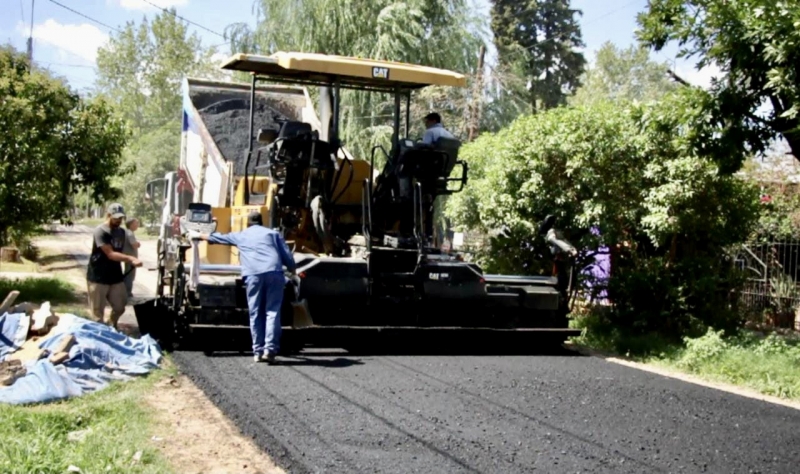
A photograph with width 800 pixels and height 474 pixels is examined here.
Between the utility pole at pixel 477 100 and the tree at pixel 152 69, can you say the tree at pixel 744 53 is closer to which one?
the utility pole at pixel 477 100

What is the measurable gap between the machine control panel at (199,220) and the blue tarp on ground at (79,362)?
3.73ft

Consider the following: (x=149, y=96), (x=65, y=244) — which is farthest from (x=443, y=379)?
(x=149, y=96)

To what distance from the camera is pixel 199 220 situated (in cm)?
941

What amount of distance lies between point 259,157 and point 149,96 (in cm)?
5491

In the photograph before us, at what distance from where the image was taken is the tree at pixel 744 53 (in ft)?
26.5

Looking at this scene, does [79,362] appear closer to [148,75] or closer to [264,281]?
[264,281]

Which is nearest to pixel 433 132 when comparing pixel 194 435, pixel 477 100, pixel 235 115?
pixel 235 115

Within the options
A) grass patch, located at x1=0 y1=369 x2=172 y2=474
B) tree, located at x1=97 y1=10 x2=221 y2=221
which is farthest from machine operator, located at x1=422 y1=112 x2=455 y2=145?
tree, located at x1=97 y1=10 x2=221 y2=221

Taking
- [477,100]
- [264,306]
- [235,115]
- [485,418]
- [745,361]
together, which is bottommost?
[485,418]

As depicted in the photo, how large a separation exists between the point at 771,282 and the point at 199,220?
7850mm

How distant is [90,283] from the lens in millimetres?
10391

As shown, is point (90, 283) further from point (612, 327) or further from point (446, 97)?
point (446, 97)

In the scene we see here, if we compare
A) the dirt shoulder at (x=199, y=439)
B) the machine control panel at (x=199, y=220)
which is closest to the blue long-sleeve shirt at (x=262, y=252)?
the machine control panel at (x=199, y=220)

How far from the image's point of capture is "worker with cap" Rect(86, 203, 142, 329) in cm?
1029
